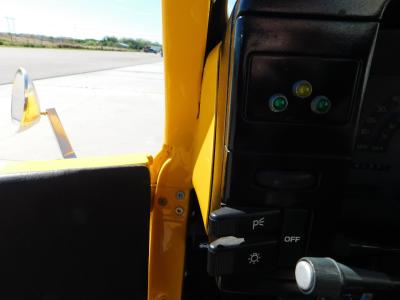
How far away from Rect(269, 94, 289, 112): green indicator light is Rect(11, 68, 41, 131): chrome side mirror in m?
1.35

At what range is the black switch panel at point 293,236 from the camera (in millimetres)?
955

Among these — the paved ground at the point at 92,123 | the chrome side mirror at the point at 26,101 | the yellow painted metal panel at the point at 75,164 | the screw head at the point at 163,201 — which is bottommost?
the paved ground at the point at 92,123

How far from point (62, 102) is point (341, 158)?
8473 mm

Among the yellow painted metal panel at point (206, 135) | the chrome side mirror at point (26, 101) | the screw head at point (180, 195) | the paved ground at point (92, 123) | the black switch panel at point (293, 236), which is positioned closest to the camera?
the black switch panel at point (293, 236)

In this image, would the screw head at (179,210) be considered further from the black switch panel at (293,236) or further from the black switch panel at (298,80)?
the black switch panel at (298,80)

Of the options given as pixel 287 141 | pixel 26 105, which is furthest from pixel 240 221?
pixel 26 105

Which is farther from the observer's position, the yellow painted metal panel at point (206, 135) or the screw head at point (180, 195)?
the screw head at point (180, 195)

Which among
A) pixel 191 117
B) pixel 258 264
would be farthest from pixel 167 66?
pixel 258 264

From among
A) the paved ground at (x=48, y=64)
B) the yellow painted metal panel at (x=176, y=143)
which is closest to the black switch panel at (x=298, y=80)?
the yellow painted metal panel at (x=176, y=143)

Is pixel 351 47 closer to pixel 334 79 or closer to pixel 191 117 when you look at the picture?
pixel 334 79

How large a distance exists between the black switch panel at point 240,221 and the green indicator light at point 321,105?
0.93 feet

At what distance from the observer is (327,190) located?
933 millimetres

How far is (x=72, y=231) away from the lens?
123 cm

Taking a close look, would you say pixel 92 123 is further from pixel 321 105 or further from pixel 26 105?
pixel 321 105
